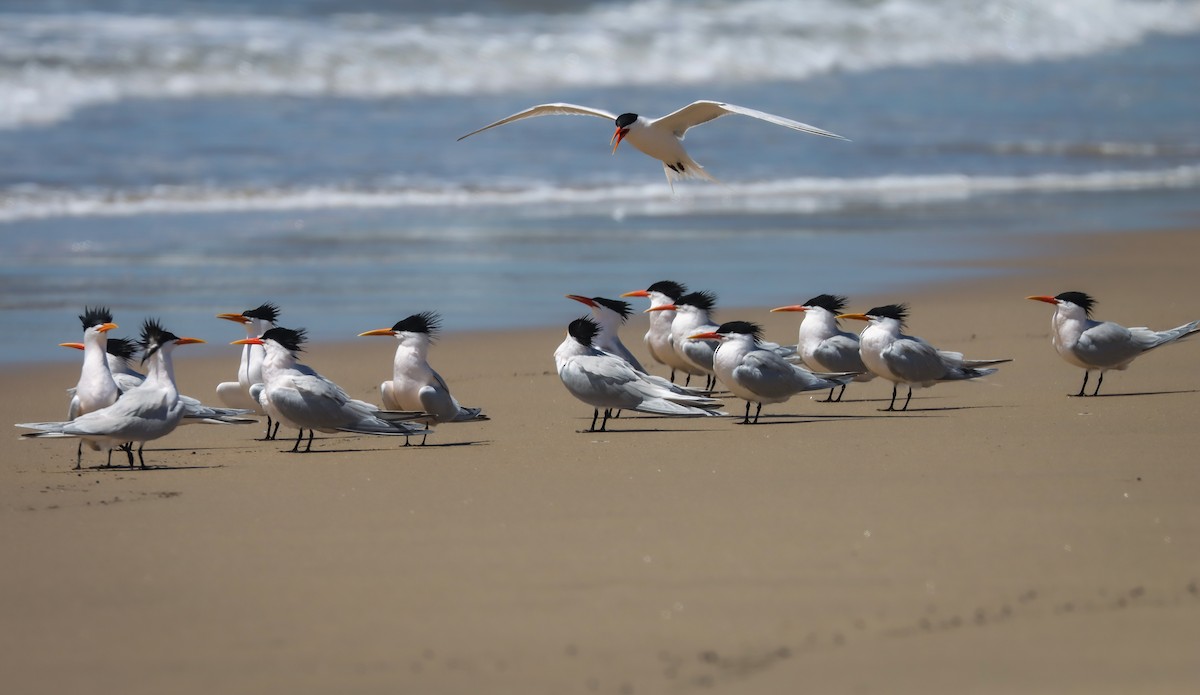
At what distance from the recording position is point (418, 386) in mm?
7297

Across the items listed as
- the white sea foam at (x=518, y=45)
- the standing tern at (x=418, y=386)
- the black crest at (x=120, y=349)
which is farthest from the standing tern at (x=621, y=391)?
the white sea foam at (x=518, y=45)

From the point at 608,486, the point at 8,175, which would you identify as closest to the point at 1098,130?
the point at 8,175

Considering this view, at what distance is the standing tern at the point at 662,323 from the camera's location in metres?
8.74

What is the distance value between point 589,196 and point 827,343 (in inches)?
378

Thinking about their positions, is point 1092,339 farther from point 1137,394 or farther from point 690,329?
point 690,329

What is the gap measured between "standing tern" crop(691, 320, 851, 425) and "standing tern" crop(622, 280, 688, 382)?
1020 millimetres

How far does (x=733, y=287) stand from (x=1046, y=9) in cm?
2995

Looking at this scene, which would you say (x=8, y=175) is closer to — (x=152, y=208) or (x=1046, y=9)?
(x=152, y=208)

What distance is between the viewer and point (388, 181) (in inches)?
710

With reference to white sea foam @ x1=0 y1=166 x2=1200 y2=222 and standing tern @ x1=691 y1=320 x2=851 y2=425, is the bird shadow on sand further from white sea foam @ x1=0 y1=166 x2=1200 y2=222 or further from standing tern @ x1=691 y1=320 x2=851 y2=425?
white sea foam @ x1=0 y1=166 x2=1200 y2=222

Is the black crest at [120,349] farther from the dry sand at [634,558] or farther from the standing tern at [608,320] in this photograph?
the standing tern at [608,320]

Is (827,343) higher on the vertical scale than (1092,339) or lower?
lower

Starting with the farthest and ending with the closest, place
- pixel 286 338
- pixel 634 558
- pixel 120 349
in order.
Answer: pixel 120 349
pixel 286 338
pixel 634 558

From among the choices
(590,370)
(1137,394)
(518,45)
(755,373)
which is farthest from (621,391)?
(518,45)
